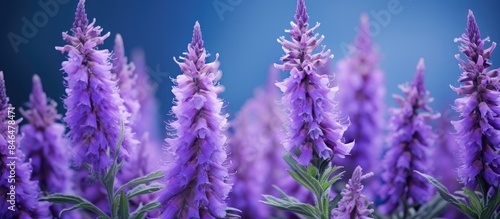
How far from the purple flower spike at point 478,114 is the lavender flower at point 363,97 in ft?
7.64

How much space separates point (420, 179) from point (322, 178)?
4.72 ft

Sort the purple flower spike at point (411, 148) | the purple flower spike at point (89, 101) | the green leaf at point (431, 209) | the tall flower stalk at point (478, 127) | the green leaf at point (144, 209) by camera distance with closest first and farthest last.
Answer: the tall flower stalk at point (478, 127), the purple flower spike at point (89, 101), the green leaf at point (144, 209), the green leaf at point (431, 209), the purple flower spike at point (411, 148)

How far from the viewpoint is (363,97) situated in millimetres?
7023

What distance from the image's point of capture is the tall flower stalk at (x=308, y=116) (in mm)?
4145

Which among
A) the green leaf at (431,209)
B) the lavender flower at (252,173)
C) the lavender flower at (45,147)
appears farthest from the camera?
the lavender flower at (252,173)

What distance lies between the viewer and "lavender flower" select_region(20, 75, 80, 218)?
5.39m

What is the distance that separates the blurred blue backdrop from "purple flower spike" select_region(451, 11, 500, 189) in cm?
273

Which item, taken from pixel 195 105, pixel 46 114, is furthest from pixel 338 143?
pixel 46 114

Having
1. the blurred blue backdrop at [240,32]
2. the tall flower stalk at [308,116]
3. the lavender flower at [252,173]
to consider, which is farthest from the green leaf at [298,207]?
the blurred blue backdrop at [240,32]

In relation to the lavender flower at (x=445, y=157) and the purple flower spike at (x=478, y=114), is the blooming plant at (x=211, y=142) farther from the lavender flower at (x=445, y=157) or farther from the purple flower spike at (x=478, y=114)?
the lavender flower at (x=445, y=157)

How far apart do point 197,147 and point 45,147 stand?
2.00m

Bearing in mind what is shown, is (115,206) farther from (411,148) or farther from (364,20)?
(364,20)

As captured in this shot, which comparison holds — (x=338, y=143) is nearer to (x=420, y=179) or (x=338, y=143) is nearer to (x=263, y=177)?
(x=420, y=179)

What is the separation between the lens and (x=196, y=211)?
4211 mm
